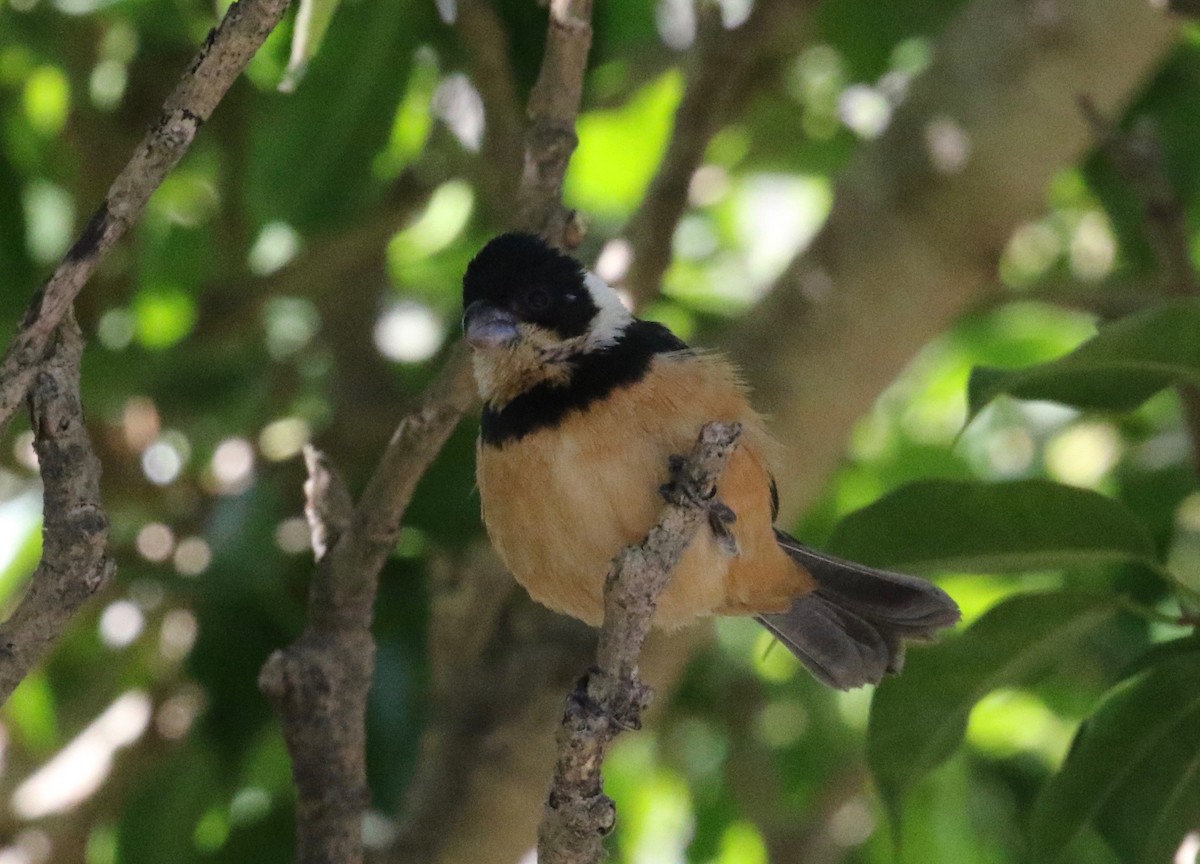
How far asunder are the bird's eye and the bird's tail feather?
850mm

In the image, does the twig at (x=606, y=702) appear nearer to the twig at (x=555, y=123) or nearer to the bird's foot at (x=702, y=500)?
the bird's foot at (x=702, y=500)

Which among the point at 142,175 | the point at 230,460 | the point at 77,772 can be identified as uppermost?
the point at 142,175

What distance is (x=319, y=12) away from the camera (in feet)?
10.6

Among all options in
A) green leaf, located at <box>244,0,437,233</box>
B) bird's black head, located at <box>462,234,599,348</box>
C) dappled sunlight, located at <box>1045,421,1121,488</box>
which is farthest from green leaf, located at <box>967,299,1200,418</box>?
dappled sunlight, located at <box>1045,421,1121,488</box>

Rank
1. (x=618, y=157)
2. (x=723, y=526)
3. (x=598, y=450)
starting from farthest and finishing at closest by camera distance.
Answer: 1. (x=618, y=157)
2. (x=723, y=526)
3. (x=598, y=450)

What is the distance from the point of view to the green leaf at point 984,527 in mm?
3268

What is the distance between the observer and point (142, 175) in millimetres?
2176

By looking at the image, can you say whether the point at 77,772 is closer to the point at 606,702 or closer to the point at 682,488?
the point at 682,488

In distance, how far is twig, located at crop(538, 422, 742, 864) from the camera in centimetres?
229

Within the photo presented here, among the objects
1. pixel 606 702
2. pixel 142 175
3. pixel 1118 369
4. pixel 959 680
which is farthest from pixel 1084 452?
pixel 142 175

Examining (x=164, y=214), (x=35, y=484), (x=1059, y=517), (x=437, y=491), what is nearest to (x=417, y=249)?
(x=164, y=214)

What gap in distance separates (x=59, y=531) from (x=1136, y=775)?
231 cm

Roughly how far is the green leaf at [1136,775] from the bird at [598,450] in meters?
0.48

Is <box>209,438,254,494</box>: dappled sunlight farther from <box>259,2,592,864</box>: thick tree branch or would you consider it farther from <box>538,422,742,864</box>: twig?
<box>538,422,742,864</box>: twig
